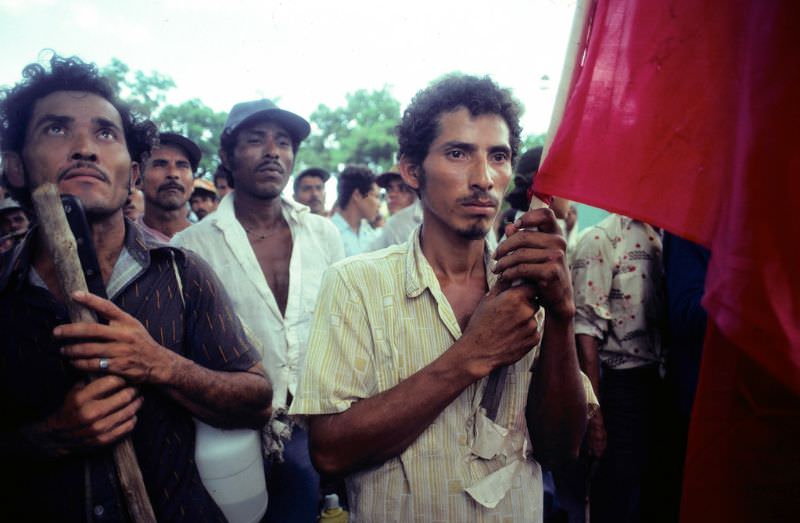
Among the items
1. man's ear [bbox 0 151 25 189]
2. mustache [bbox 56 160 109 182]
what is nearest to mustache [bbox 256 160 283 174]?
man's ear [bbox 0 151 25 189]

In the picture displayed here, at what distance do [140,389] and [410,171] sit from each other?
1438 mm

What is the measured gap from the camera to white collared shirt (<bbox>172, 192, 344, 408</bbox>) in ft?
9.76

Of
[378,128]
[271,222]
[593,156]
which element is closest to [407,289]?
[593,156]

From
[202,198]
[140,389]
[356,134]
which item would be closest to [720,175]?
[140,389]

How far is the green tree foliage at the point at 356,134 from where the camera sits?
39.5 meters

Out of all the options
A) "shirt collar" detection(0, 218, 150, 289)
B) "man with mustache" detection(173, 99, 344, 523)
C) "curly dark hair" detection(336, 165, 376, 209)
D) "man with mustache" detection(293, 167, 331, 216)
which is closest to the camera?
"shirt collar" detection(0, 218, 150, 289)

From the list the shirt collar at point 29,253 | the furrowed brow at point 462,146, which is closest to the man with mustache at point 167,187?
the shirt collar at point 29,253

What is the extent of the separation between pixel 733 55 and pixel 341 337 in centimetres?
141

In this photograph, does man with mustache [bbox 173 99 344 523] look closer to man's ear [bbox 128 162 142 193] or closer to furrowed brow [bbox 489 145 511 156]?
man's ear [bbox 128 162 142 193]

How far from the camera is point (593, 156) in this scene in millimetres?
1302

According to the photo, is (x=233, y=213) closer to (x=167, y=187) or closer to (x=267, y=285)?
(x=267, y=285)

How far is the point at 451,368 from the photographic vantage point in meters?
1.44

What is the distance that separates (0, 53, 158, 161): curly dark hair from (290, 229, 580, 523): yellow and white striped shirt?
1.33 m

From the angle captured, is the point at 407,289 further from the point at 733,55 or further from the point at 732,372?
the point at 733,55
